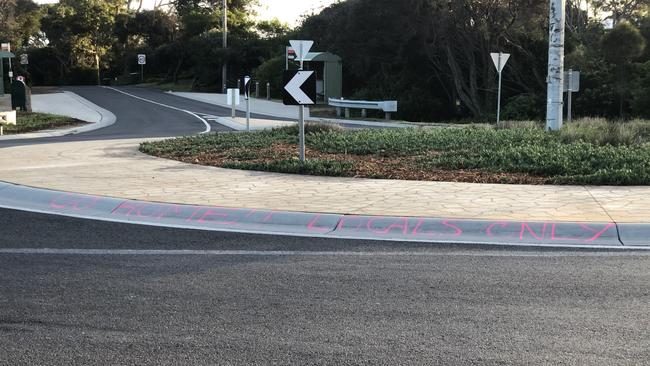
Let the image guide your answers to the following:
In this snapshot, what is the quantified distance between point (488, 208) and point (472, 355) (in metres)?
4.99

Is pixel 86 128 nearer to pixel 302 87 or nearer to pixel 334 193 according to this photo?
pixel 302 87

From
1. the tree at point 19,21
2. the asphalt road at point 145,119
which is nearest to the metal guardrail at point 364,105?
the asphalt road at point 145,119

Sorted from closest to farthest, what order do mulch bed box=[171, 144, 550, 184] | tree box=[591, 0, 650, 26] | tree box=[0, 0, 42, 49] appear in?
mulch bed box=[171, 144, 550, 184]
tree box=[591, 0, 650, 26]
tree box=[0, 0, 42, 49]

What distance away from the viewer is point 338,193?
34.3 ft

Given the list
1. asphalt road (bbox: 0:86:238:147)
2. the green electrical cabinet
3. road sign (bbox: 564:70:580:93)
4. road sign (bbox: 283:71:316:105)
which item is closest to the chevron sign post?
road sign (bbox: 283:71:316:105)

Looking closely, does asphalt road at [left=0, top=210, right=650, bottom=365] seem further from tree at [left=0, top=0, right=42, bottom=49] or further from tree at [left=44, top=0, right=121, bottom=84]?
tree at [left=44, top=0, right=121, bottom=84]

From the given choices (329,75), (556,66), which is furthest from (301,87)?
(329,75)

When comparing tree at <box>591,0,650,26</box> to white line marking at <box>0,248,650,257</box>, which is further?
tree at <box>591,0,650,26</box>

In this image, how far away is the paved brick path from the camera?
909cm

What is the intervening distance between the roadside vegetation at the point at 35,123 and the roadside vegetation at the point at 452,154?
36.0 feet

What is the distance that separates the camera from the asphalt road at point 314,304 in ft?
14.9

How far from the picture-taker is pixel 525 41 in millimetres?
35094

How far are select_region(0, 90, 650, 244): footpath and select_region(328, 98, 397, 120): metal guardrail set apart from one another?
22.2m

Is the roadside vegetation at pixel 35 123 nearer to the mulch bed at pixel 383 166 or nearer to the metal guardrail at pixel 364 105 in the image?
the metal guardrail at pixel 364 105
